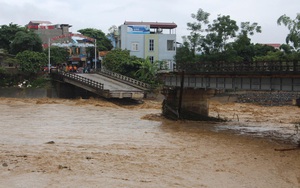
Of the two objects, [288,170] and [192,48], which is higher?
[192,48]

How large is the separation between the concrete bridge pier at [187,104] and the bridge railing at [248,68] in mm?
2790

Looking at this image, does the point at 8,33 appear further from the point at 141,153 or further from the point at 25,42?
the point at 141,153

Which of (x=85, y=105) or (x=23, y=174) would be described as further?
(x=85, y=105)

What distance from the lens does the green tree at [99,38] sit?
80938 mm

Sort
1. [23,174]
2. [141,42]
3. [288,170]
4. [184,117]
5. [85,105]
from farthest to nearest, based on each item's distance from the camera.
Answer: [141,42] → [85,105] → [184,117] → [288,170] → [23,174]

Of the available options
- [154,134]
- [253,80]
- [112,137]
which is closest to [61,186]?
[112,137]

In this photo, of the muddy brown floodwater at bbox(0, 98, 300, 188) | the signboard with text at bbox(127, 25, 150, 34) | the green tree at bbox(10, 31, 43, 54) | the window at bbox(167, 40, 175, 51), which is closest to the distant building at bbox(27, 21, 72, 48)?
the green tree at bbox(10, 31, 43, 54)

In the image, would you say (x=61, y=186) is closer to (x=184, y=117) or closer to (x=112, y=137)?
(x=112, y=137)

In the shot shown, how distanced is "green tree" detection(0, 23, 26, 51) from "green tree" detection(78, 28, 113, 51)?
50.4ft

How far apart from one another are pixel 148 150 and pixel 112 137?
17.2ft

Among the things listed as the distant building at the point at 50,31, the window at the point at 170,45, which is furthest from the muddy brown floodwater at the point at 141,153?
the distant building at the point at 50,31

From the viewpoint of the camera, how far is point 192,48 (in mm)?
62812

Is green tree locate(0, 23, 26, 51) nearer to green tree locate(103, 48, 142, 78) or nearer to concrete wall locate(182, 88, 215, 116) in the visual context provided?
green tree locate(103, 48, 142, 78)

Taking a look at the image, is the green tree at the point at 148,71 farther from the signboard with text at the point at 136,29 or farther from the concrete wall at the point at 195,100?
the concrete wall at the point at 195,100
